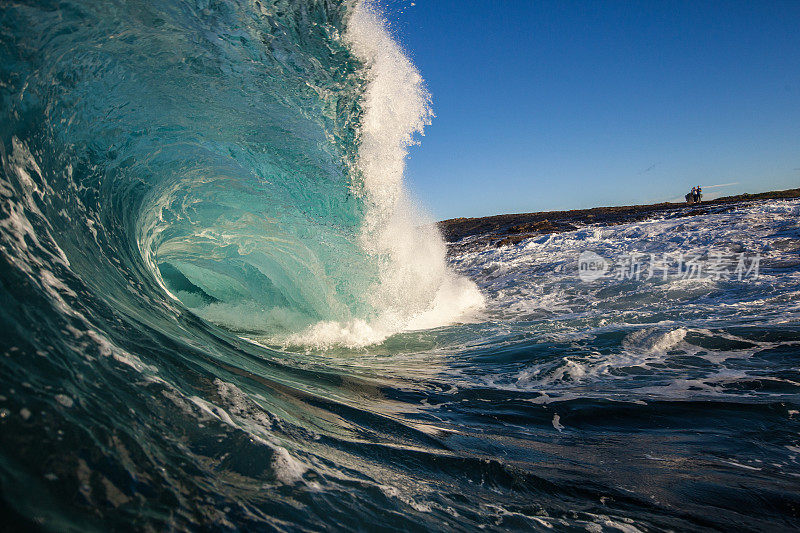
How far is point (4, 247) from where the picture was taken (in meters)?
1.99

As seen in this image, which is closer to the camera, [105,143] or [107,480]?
[107,480]

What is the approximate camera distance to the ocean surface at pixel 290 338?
1.64 m

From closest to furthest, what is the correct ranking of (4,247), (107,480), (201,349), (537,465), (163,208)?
(107,480), (4,247), (537,465), (201,349), (163,208)

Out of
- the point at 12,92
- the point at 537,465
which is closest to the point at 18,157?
the point at 12,92

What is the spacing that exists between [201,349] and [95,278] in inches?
36.0

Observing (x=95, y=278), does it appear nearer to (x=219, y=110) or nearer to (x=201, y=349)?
(x=201, y=349)

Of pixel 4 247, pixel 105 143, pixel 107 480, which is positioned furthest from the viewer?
pixel 105 143

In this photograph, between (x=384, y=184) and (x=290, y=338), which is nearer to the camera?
(x=290, y=338)

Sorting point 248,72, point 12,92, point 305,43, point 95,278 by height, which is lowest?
point 95,278

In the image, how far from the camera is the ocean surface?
5.38 ft

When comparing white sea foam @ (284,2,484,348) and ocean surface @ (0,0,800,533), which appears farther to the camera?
white sea foam @ (284,2,484,348)

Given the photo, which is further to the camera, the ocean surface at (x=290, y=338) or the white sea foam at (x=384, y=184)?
the white sea foam at (x=384, y=184)

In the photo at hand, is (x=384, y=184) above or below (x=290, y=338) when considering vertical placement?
above

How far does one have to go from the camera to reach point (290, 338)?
653 centimetres
